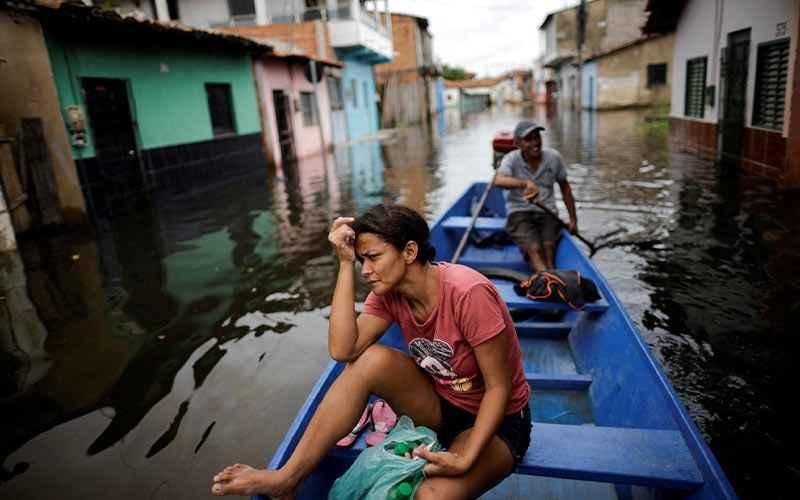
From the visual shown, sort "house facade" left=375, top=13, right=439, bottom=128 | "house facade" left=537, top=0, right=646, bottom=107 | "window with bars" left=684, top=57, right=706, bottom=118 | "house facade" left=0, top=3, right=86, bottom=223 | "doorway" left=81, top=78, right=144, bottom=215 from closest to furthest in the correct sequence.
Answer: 1. "house facade" left=0, top=3, right=86, bottom=223
2. "doorway" left=81, top=78, right=144, bottom=215
3. "window with bars" left=684, top=57, right=706, bottom=118
4. "house facade" left=375, top=13, right=439, bottom=128
5. "house facade" left=537, top=0, right=646, bottom=107

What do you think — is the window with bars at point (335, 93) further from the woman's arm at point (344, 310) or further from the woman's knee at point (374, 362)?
the woman's knee at point (374, 362)

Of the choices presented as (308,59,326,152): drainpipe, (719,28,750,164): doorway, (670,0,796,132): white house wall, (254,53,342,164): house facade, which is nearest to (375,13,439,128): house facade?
(254,53,342,164): house facade

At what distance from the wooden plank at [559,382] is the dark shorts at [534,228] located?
206 centimetres

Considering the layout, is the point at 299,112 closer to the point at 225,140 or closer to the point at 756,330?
the point at 225,140

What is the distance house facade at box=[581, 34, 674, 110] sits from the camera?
2778 centimetres

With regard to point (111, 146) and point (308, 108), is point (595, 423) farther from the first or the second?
point (308, 108)

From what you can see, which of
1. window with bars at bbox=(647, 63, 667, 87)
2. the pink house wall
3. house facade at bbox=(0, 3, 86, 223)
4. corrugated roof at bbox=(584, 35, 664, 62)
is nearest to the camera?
house facade at bbox=(0, 3, 86, 223)

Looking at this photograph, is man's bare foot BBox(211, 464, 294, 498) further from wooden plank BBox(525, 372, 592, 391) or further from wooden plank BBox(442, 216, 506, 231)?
wooden plank BBox(442, 216, 506, 231)

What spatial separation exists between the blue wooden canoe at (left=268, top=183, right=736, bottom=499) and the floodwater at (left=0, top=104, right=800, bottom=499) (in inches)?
25.4

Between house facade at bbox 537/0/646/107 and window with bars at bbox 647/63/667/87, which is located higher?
house facade at bbox 537/0/646/107

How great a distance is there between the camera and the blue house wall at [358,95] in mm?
21734

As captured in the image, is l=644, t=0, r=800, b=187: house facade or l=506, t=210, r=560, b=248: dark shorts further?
l=644, t=0, r=800, b=187: house facade

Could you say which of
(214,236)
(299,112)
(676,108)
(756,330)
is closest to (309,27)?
(299,112)

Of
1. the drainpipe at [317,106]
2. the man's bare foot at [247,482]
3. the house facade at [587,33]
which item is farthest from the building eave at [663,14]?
the house facade at [587,33]
